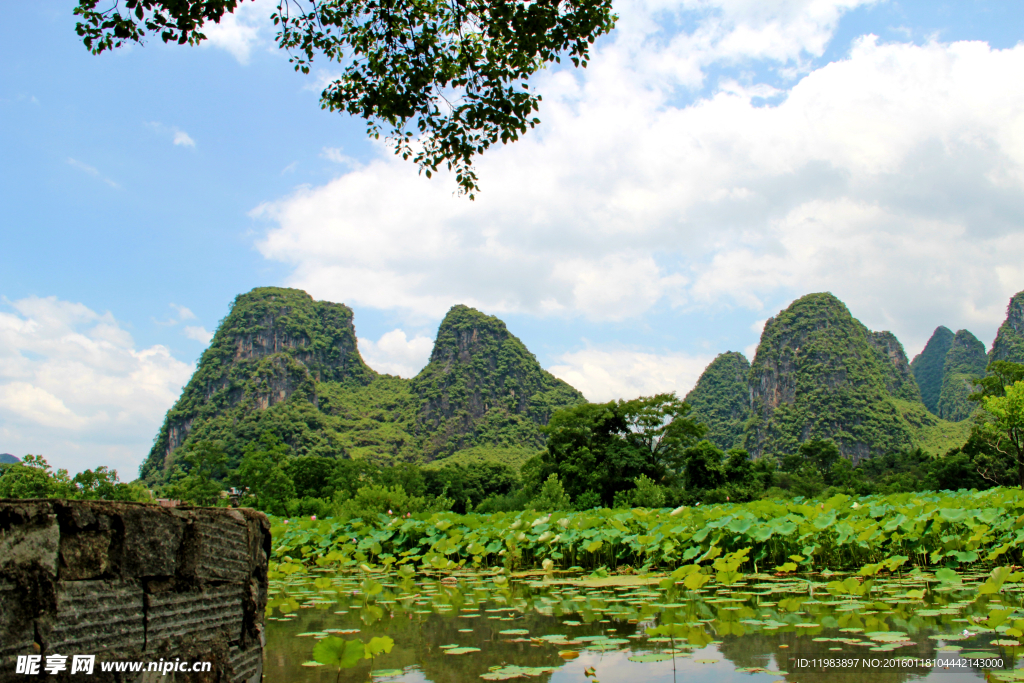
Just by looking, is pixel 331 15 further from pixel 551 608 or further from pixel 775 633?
pixel 775 633

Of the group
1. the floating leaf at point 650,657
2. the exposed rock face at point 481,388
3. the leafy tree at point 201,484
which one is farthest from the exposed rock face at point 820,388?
the floating leaf at point 650,657

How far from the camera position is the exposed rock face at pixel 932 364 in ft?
263

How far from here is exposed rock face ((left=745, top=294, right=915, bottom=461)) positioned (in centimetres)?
5175

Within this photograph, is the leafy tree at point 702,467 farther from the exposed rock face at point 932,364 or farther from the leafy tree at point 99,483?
the exposed rock face at point 932,364

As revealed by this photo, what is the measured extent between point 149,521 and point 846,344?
6524 cm

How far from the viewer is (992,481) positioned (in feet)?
57.6

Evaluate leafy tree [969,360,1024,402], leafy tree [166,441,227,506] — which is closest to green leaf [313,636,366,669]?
leafy tree [166,441,227,506]

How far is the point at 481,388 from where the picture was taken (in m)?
63.5

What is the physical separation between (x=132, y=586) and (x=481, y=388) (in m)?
63.0

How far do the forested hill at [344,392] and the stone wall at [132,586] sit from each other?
54.2 metres

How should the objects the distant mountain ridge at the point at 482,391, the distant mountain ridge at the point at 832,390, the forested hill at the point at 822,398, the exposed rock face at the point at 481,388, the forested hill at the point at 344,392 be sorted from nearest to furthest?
the forested hill at the point at 822,398 < the distant mountain ridge at the point at 832,390 < the distant mountain ridge at the point at 482,391 < the forested hill at the point at 344,392 < the exposed rock face at the point at 481,388

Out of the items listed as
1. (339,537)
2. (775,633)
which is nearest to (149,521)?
(775,633)

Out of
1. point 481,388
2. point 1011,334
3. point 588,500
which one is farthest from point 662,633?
point 1011,334

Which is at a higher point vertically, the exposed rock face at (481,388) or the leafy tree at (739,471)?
the exposed rock face at (481,388)
